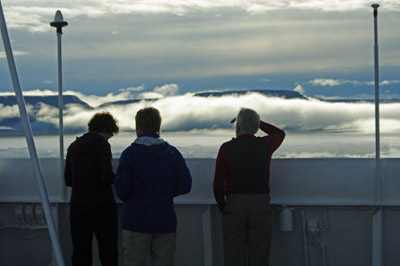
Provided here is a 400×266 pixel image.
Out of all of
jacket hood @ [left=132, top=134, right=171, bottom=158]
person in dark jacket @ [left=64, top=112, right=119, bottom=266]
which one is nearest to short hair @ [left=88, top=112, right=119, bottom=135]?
person in dark jacket @ [left=64, top=112, right=119, bottom=266]

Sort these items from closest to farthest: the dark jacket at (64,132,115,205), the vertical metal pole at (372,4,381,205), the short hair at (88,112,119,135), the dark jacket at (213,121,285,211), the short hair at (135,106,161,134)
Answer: the short hair at (135,106,161,134), the dark jacket at (213,121,285,211), the dark jacket at (64,132,115,205), the short hair at (88,112,119,135), the vertical metal pole at (372,4,381,205)

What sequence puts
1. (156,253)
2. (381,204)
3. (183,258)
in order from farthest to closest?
(183,258) < (381,204) < (156,253)

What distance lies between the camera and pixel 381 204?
18.6 ft

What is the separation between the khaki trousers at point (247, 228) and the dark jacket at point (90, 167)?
1.04 meters

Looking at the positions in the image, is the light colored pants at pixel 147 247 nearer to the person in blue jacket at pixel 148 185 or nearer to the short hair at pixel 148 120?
the person in blue jacket at pixel 148 185

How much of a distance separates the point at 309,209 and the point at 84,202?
7.05 ft

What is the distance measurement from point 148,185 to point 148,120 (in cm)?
50

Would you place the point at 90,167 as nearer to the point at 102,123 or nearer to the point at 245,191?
the point at 102,123

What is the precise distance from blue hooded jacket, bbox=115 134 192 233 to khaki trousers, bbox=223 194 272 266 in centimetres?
58

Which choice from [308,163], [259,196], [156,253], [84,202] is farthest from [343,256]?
[84,202]

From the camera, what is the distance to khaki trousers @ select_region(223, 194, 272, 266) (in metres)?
4.97

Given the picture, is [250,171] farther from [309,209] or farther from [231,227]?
[309,209]

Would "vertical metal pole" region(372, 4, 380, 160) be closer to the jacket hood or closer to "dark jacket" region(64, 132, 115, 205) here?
the jacket hood

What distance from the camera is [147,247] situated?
4770 mm
